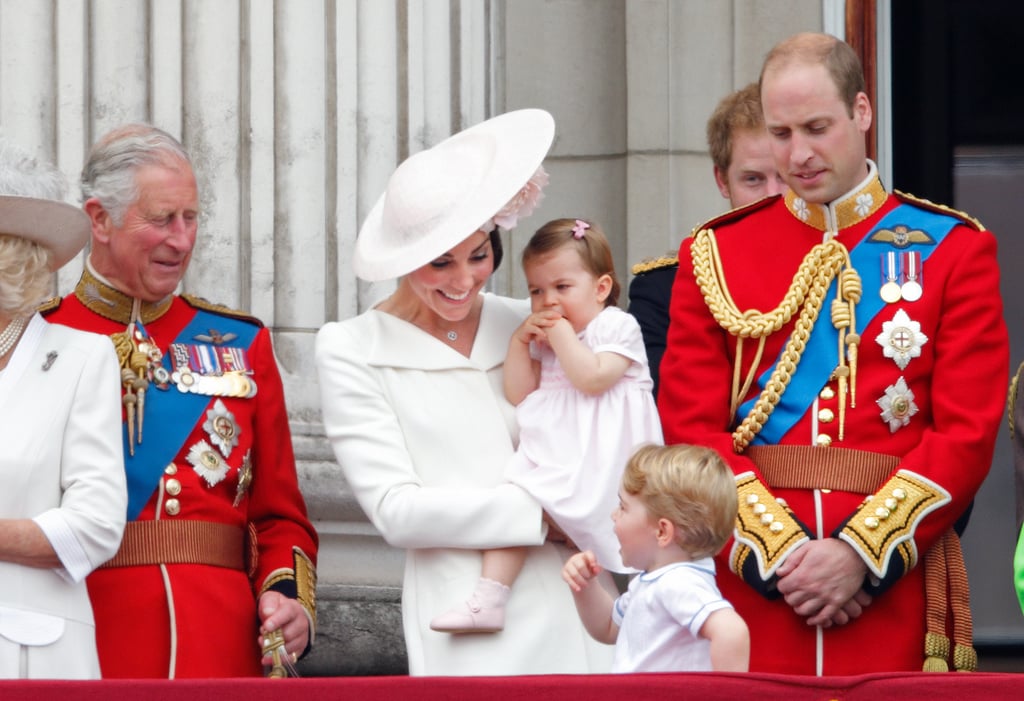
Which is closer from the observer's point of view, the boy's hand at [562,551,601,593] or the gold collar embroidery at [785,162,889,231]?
the boy's hand at [562,551,601,593]

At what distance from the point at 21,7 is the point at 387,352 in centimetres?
181

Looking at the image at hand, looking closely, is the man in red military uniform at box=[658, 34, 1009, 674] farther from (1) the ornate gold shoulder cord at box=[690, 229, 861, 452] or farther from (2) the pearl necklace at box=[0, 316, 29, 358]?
(2) the pearl necklace at box=[0, 316, 29, 358]

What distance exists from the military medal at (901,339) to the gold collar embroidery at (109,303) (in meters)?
1.47

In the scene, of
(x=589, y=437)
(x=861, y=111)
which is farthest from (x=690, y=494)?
(x=861, y=111)

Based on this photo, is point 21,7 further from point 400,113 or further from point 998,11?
point 998,11

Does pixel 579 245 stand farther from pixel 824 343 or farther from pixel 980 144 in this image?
pixel 980 144

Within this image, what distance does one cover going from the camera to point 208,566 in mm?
4523

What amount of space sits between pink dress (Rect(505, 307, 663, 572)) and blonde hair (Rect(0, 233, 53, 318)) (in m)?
0.95

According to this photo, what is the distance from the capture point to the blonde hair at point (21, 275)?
4148mm

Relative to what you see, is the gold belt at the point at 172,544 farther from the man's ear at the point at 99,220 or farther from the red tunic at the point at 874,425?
the red tunic at the point at 874,425

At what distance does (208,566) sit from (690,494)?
3.63 ft

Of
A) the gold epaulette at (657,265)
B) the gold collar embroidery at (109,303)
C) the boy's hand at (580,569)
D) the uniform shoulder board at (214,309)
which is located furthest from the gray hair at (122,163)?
the boy's hand at (580,569)

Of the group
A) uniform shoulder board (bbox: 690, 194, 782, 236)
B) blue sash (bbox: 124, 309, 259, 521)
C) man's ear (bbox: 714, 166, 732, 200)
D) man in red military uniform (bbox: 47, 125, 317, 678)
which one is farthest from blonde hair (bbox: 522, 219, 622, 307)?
blue sash (bbox: 124, 309, 259, 521)

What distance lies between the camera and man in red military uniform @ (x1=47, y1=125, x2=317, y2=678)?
4445 mm
